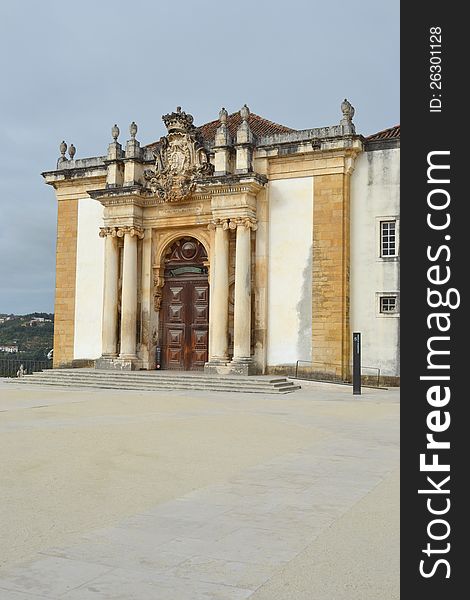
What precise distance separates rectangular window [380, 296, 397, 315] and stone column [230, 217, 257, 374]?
4.19 meters

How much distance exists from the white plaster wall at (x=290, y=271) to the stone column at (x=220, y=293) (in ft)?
4.75

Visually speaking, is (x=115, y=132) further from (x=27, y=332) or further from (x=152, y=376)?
(x=27, y=332)

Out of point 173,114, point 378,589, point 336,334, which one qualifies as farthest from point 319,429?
point 173,114

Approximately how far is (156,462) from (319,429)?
13.4ft

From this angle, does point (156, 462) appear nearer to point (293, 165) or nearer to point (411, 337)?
point (411, 337)

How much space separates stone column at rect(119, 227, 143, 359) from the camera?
25578 mm

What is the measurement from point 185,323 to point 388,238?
7.92 meters

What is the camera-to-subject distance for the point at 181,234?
25812 millimetres

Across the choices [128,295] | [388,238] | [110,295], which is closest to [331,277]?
[388,238]

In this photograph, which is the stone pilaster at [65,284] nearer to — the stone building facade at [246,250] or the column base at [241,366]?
the stone building facade at [246,250]

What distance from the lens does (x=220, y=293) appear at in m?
23.9

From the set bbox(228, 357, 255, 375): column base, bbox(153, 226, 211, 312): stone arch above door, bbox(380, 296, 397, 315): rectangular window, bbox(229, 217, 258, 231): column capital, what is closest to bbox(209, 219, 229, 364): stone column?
bbox(229, 217, 258, 231): column capital

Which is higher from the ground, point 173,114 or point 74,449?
point 173,114

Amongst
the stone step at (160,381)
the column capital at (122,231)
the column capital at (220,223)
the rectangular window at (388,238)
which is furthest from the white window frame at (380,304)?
the column capital at (122,231)
